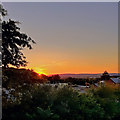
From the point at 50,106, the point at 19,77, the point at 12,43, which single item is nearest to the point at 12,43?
the point at 12,43

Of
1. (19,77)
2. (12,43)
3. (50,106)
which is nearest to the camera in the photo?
(50,106)

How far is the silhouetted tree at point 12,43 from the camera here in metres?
5.06

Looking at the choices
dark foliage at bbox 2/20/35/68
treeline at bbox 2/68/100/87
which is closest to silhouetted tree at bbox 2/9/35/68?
dark foliage at bbox 2/20/35/68

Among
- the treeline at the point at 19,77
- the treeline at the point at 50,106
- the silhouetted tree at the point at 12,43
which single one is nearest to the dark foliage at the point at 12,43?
the silhouetted tree at the point at 12,43

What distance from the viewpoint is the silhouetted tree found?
16.6ft

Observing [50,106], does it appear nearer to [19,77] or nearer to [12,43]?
[19,77]

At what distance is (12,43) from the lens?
5.10 meters

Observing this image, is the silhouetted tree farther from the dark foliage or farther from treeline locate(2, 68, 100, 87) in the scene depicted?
treeline locate(2, 68, 100, 87)

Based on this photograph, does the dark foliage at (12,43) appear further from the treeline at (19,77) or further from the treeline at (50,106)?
the treeline at (50,106)

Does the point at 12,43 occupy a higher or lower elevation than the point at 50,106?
higher

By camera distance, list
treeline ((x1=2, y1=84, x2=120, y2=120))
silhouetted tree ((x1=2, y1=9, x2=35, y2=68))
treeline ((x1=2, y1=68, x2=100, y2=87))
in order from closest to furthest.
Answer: treeline ((x1=2, y1=84, x2=120, y2=120))
treeline ((x1=2, y1=68, x2=100, y2=87))
silhouetted tree ((x1=2, y1=9, x2=35, y2=68))

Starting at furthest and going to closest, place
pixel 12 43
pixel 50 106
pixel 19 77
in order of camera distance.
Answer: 1. pixel 12 43
2. pixel 19 77
3. pixel 50 106

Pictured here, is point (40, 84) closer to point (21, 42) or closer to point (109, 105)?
point (21, 42)

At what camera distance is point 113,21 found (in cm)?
868
